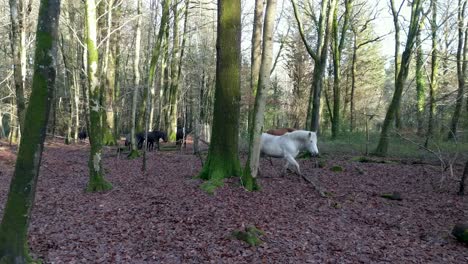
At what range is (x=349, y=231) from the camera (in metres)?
7.58

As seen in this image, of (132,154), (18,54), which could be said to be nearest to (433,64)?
(132,154)

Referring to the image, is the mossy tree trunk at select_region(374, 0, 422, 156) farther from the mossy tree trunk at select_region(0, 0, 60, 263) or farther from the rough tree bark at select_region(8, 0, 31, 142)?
the mossy tree trunk at select_region(0, 0, 60, 263)

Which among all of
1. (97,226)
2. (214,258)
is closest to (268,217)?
(214,258)

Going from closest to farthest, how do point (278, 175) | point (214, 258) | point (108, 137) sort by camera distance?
point (214, 258) → point (278, 175) → point (108, 137)

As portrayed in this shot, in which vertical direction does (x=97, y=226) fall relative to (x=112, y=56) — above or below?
below

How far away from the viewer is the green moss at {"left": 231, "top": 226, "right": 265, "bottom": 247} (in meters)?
6.50

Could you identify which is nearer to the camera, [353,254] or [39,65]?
[39,65]

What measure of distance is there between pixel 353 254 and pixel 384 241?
1056 mm

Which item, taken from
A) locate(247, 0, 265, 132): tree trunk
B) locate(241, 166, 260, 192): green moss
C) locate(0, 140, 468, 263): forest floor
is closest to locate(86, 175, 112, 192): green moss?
locate(0, 140, 468, 263): forest floor

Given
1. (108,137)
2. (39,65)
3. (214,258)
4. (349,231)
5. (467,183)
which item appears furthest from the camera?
(108,137)

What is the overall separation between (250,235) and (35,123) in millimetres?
3909

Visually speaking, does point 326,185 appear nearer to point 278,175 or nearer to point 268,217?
point 278,175

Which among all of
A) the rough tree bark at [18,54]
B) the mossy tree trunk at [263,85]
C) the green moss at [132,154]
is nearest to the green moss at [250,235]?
the mossy tree trunk at [263,85]

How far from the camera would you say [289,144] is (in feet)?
40.1
